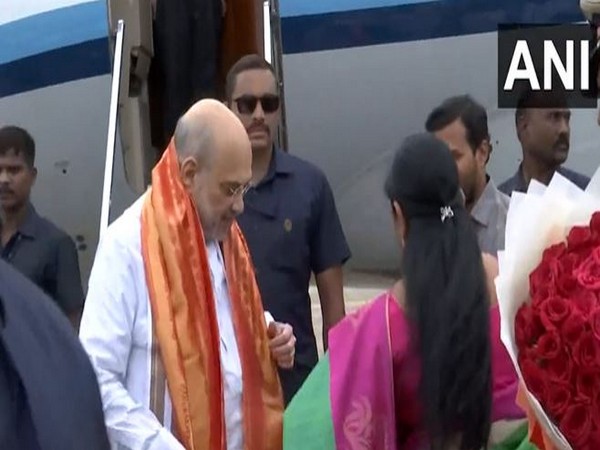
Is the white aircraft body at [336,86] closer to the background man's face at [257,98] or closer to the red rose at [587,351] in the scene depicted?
the background man's face at [257,98]

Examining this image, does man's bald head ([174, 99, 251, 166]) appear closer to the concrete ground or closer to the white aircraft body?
the white aircraft body

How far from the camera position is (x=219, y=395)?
356 cm

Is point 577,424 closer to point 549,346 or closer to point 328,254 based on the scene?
point 549,346

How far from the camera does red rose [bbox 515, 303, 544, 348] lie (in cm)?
276

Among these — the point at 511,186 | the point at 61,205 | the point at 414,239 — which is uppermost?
the point at 414,239

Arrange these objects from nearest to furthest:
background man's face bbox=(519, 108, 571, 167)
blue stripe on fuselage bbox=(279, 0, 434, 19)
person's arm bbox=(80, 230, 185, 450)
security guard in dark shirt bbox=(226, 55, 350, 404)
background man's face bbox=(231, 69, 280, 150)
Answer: person's arm bbox=(80, 230, 185, 450) → security guard in dark shirt bbox=(226, 55, 350, 404) → background man's face bbox=(231, 69, 280, 150) → background man's face bbox=(519, 108, 571, 167) → blue stripe on fuselage bbox=(279, 0, 434, 19)

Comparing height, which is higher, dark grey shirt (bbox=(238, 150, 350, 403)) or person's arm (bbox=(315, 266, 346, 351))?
dark grey shirt (bbox=(238, 150, 350, 403))

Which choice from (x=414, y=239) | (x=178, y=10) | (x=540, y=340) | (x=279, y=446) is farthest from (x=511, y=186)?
(x=540, y=340)

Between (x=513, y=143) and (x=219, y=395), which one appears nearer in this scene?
(x=219, y=395)

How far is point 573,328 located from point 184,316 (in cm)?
114

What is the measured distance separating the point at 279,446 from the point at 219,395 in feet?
0.95

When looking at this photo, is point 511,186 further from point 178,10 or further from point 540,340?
point 540,340

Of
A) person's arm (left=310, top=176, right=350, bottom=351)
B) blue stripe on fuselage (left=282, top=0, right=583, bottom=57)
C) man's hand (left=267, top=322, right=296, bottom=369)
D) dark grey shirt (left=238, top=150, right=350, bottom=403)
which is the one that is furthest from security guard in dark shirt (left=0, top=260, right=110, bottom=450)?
blue stripe on fuselage (left=282, top=0, right=583, bottom=57)

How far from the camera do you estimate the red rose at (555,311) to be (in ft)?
8.87
